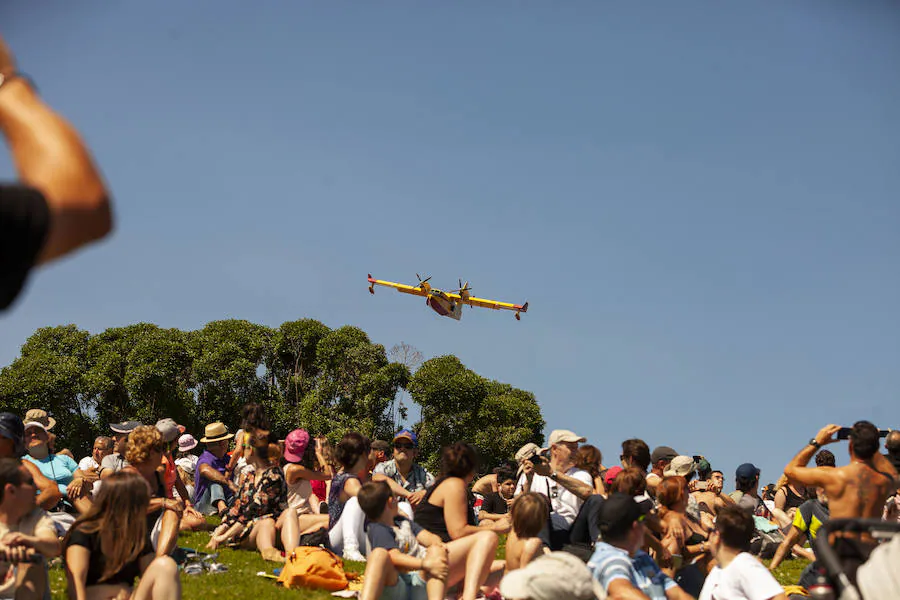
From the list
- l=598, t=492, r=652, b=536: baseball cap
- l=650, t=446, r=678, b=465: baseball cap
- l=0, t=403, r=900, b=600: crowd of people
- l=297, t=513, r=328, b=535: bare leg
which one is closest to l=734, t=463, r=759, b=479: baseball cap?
l=0, t=403, r=900, b=600: crowd of people

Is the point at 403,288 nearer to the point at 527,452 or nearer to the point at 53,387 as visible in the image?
the point at 53,387

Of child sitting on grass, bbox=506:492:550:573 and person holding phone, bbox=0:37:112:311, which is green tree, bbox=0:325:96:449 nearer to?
child sitting on grass, bbox=506:492:550:573

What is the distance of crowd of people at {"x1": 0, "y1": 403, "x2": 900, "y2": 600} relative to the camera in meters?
6.18

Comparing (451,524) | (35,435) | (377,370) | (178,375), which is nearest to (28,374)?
(178,375)

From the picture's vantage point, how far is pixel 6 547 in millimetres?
5480

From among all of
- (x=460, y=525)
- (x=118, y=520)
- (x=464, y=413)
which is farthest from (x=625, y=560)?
(x=464, y=413)

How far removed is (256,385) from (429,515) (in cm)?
4790

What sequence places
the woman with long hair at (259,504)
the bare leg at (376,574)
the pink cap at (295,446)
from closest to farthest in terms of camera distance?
the bare leg at (376,574), the woman with long hair at (259,504), the pink cap at (295,446)

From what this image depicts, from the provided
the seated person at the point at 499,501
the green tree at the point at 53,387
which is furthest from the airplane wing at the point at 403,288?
the seated person at the point at 499,501

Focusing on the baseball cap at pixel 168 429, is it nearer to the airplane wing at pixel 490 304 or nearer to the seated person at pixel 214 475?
the seated person at pixel 214 475

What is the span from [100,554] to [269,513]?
505cm

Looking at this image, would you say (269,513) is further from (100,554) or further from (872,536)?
(872,536)

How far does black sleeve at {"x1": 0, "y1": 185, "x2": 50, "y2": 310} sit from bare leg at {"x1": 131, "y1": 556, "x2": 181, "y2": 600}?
5382 millimetres

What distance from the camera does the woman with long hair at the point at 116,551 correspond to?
611 cm
